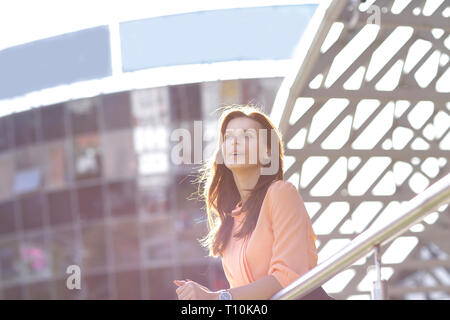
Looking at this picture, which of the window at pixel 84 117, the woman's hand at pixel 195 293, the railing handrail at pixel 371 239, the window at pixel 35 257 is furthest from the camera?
the window at pixel 84 117

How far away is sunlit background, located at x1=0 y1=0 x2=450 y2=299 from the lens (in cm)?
1082

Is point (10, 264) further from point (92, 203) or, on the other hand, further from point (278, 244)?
point (278, 244)

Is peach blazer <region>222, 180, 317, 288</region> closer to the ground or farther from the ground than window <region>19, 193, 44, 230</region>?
closer to the ground

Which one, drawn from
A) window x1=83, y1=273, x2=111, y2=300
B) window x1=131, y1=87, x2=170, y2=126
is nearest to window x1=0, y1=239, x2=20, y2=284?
window x1=83, y1=273, x2=111, y2=300

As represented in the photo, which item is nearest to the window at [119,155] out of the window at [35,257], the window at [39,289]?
the window at [35,257]

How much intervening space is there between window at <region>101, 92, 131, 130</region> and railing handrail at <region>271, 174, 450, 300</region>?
2314 centimetres

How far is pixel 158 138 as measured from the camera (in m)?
25.7

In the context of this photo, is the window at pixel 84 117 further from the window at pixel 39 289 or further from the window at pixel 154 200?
the window at pixel 39 289

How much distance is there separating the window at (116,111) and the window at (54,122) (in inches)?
54.4

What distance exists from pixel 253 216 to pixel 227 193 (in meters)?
0.33

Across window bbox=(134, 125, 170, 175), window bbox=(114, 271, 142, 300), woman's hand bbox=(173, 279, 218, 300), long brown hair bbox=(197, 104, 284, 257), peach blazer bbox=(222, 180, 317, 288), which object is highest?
window bbox=(134, 125, 170, 175)

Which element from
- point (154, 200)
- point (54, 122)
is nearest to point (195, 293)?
point (154, 200)

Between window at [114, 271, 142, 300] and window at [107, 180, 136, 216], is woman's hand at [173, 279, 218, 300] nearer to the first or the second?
window at [114, 271, 142, 300]

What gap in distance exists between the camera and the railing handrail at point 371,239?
3.00 m
